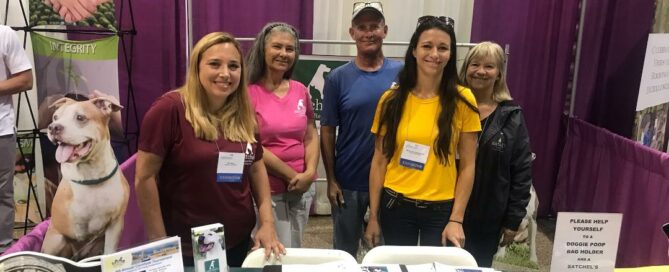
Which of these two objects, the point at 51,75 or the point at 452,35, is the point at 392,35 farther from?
the point at 51,75

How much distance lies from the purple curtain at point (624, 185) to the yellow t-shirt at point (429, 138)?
1.17m

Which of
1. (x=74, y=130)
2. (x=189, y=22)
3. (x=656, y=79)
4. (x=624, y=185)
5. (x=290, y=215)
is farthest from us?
(x=189, y=22)

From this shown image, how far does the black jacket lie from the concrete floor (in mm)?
934

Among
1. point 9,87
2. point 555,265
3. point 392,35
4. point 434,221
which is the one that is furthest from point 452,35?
point 9,87

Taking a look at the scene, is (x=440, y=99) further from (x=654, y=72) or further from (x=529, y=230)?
(x=529, y=230)

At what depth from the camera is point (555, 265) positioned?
3.89ft

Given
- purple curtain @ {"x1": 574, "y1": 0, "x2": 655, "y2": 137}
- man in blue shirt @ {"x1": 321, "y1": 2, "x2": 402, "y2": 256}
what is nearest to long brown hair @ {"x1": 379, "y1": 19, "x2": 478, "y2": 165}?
man in blue shirt @ {"x1": 321, "y1": 2, "x2": 402, "y2": 256}

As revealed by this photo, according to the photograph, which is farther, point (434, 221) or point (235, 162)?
point (434, 221)

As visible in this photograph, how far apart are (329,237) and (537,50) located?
1946 mm

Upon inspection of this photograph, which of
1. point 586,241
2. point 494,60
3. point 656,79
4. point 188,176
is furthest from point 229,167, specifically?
point 656,79

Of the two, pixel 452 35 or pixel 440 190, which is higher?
pixel 452 35

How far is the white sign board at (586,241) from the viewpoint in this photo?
3.77 feet

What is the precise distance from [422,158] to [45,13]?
233cm

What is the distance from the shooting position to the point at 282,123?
6.40 feet
